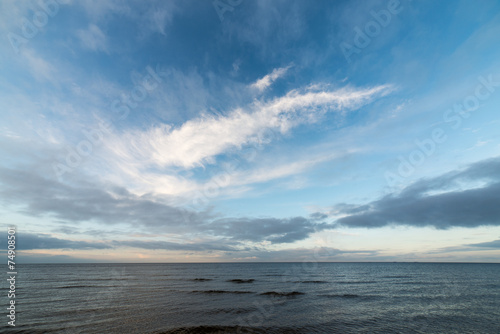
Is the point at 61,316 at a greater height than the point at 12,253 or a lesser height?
lesser

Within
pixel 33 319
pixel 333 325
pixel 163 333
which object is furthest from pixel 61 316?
pixel 333 325

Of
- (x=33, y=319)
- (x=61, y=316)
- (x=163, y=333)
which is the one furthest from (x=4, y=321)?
(x=163, y=333)

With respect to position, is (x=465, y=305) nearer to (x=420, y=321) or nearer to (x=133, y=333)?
(x=420, y=321)

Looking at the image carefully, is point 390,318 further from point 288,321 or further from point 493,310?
point 493,310

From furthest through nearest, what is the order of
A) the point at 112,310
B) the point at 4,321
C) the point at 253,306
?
1. the point at 253,306
2. the point at 112,310
3. the point at 4,321

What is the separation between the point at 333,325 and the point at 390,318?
27.0 feet

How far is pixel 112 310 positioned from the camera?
1175 inches

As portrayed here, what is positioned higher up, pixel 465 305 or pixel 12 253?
pixel 12 253

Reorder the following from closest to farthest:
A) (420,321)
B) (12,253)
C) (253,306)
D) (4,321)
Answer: (12,253) → (4,321) → (420,321) → (253,306)

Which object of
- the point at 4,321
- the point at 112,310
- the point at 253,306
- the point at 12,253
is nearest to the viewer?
the point at 12,253

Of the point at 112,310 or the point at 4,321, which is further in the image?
the point at 112,310

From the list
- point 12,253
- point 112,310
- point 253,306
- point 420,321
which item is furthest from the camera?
point 253,306

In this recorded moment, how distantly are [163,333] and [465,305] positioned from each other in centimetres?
4274

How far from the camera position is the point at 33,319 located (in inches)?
985
